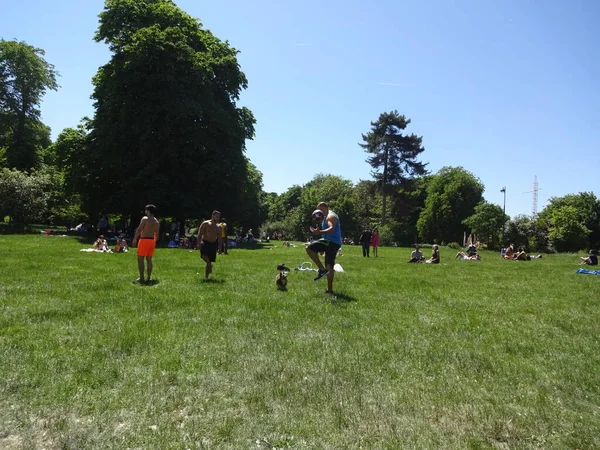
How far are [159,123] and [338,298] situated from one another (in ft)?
85.3

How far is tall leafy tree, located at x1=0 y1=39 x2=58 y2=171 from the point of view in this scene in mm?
47344

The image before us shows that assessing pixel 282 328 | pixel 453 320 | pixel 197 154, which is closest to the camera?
pixel 282 328

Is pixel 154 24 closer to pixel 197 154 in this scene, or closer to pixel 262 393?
pixel 197 154

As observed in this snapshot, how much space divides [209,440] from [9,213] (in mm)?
37470

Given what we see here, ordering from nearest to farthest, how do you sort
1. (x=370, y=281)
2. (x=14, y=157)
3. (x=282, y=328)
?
(x=282, y=328) → (x=370, y=281) → (x=14, y=157)

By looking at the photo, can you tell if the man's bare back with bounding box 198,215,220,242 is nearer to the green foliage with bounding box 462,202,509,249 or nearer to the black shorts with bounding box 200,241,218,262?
the black shorts with bounding box 200,241,218,262

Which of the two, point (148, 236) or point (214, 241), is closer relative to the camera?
point (148, 236)

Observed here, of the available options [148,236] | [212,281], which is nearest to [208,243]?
[212,281]

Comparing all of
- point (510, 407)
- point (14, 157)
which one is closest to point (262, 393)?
point (510, 407)

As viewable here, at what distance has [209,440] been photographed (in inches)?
134

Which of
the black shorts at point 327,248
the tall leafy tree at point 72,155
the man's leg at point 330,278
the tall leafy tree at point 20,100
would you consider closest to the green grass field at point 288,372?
the man's leg at point 330,278

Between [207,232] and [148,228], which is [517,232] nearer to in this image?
[207,232]

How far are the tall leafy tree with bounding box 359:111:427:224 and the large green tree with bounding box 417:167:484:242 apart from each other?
8.65 metres

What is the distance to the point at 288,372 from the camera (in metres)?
4.87
